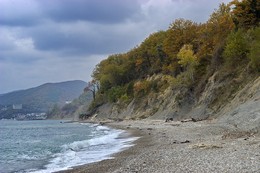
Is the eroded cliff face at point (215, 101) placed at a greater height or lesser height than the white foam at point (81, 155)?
greater

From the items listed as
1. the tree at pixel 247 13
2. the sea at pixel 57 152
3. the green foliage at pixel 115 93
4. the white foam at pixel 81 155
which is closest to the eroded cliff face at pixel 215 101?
the tree at pixel 247 13

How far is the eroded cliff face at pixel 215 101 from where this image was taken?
39347mm

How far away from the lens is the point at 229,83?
187 feet

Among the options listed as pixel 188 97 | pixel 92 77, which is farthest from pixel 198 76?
pixel 92 77

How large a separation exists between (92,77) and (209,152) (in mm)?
148414

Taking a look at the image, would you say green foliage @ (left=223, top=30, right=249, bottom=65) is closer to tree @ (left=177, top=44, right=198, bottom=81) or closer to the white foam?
tree @ (left=177, top=44, right=198, bottom=81)

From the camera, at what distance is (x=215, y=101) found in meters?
58.1

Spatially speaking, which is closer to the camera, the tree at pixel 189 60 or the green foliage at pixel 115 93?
the tree at pixel 189 60

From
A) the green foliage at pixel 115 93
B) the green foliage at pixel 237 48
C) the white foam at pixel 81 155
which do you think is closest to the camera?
the white foam at pixel 81 155

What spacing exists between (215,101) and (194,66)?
1941 centimetres

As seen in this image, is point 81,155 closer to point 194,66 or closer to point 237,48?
point 237,48

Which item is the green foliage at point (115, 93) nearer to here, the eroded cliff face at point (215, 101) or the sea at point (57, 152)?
the eroded cliff face at point (215, 101)

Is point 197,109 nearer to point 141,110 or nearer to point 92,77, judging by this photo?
point 141,110

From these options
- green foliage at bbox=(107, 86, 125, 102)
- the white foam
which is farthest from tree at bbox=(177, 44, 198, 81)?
green foliage at bbox=(107, 86, 125, 102)
